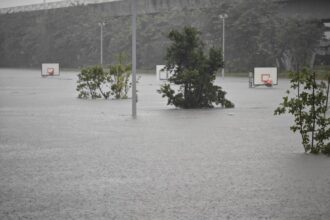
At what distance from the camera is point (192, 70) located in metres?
26.2

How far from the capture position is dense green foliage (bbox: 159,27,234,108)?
85.8ft

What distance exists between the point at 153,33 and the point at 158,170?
278 feet

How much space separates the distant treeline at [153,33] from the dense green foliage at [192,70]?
16.2m

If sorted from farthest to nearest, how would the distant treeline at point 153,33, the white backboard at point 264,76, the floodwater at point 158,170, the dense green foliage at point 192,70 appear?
the distant treeline at point 153,33, the white backboard at point 264,76, the dense green foliage at point 192,70, the floodwater at point 158,170

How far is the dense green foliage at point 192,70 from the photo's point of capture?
26.2m

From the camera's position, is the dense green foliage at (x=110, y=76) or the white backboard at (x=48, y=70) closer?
the dense green foliage at (x=110, y=76)

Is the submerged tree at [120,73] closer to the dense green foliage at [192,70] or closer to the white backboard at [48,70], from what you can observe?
the dense green foliage at [192,70]

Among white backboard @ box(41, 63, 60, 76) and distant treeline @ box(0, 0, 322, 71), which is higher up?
distant treeline @ box(0, 0, 322, 71)

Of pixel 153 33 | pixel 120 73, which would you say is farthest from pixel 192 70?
pixel 153 33

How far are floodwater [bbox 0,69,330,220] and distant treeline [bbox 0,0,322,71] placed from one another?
24.9 metres

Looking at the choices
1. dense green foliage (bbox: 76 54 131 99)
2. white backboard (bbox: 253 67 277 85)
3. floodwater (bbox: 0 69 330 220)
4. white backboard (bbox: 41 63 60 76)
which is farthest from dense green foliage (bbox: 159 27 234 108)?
white backboard (bbox: 41 63 60 76)

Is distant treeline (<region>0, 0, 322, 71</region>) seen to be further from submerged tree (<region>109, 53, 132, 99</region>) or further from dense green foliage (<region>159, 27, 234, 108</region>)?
dense green foliage (<region>159, 27, 234, 108</region>)

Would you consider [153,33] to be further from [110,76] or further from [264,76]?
[110,76]

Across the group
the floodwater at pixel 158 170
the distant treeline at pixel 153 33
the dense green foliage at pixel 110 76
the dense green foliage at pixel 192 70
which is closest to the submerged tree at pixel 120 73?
the dense green foliage at pixel 110 76
